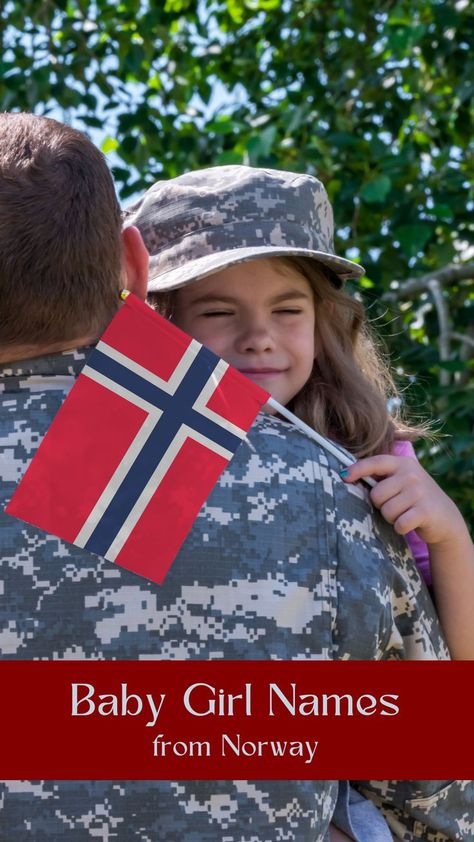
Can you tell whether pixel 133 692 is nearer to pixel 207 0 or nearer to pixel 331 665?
pixel 331 665

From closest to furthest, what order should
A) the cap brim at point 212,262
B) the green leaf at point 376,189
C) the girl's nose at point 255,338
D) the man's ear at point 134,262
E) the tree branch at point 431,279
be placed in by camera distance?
the man's ear at point 134,262 → the cap brim at point 212,262 → the girl's nose at point 255,338 → the green leaf at point 376,189 → the tree branch at point 431,279

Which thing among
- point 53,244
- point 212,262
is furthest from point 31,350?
point 212,262

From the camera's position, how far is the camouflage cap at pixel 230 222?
7.82 feet

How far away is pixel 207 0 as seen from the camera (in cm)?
536

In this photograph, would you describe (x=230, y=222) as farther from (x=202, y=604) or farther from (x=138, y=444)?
(x=202, y=604)

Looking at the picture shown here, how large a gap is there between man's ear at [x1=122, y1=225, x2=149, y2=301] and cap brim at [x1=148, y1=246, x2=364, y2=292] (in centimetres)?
54

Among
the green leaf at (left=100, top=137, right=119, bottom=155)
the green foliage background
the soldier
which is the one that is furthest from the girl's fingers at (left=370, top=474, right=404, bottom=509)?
the green leaf at (left=100, top=137, right=119, bottom=155)

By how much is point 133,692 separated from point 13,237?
1.90ft

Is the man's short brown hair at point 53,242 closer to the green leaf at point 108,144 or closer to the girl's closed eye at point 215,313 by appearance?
the girl's closed eye at point 215,313

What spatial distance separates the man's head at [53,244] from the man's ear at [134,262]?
0.17 ft

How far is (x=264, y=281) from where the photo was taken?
2510 mm

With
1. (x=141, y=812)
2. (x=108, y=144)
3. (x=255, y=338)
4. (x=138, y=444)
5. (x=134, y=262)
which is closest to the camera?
(x=141, y=812)

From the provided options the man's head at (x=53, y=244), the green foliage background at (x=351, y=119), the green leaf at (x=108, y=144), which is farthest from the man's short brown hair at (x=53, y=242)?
the green leaf at (x=108, y=144)

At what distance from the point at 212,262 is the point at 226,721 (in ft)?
3.11
